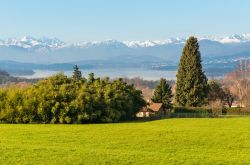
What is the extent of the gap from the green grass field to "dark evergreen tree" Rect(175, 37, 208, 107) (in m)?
36.5

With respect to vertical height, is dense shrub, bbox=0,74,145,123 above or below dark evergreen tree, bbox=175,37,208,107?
below

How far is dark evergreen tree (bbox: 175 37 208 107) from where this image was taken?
6222 cm

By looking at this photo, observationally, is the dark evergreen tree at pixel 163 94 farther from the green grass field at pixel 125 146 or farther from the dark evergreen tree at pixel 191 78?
the green grass field at pixel 125 146

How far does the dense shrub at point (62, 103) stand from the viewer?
31.8 metres

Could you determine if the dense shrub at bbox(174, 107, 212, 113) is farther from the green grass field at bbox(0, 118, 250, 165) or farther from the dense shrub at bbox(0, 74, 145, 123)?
the green grass field at bbox(0, 118, 250, 165)

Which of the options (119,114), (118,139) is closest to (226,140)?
(118,139)

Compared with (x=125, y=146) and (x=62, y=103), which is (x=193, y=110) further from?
(x=125, y=146)

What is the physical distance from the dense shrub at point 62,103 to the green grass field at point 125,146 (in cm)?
724

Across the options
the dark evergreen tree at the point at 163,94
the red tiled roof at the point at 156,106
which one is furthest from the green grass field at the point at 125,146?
the dark evergreen tree at the point at 163,94

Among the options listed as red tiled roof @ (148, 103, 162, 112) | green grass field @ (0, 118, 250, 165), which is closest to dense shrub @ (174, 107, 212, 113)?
red tiled roof @ (148, 103, 162, 112)

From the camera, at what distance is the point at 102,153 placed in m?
15.6

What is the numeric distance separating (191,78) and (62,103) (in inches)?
1292

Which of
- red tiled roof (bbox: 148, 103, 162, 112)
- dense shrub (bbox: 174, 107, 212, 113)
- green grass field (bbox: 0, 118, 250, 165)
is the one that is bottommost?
green grass field (bbox: 0, 118, 250, 165)

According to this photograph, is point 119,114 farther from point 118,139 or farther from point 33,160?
point 33,160
